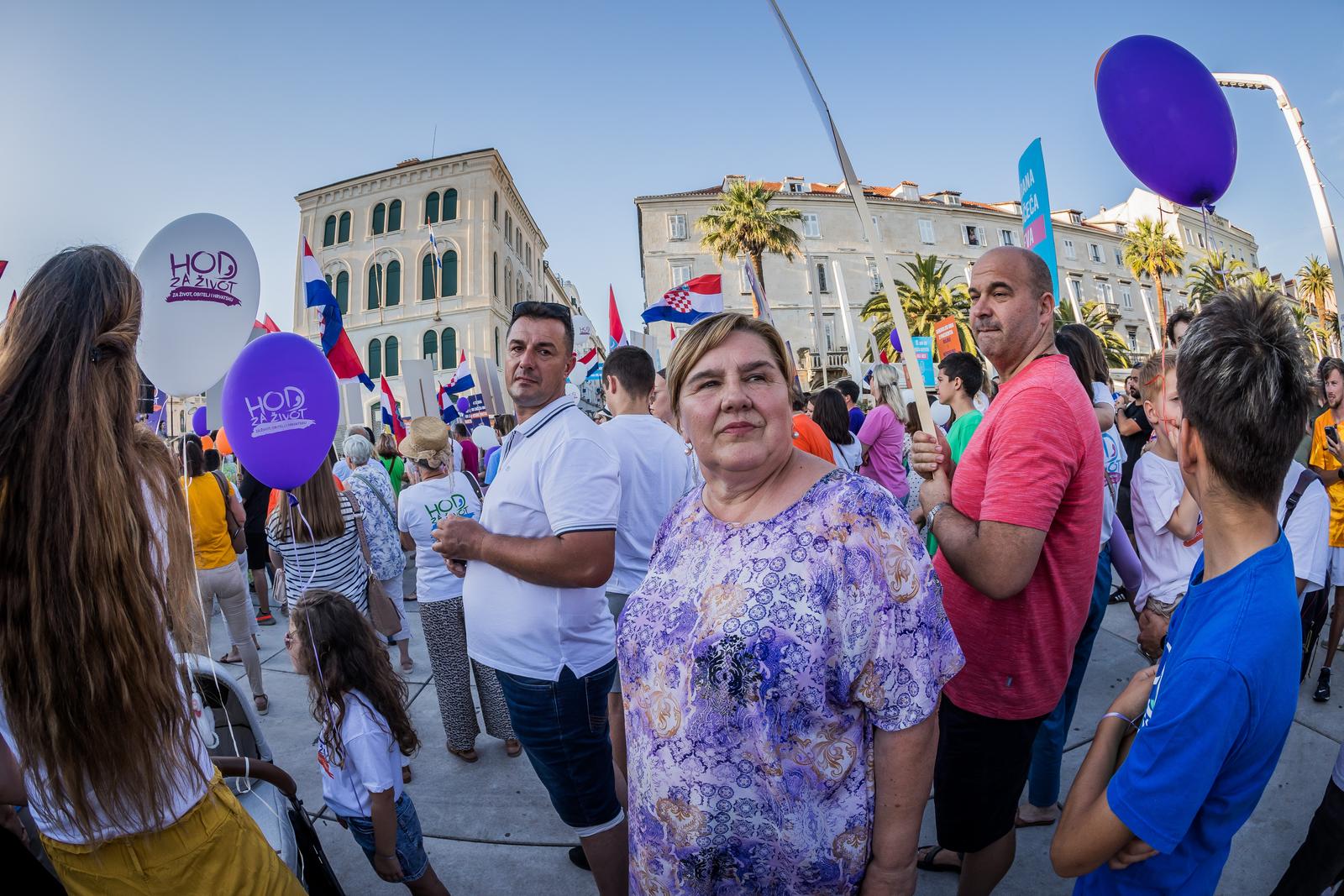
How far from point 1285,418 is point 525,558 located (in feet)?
6.65

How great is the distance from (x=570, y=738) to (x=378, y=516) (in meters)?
3.63

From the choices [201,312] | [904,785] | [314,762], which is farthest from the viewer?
[314,762]

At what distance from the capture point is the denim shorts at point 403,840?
255 cm

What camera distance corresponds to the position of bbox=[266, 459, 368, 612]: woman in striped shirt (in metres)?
4.16

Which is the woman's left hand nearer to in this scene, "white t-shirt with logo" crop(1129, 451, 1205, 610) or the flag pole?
the flag pole

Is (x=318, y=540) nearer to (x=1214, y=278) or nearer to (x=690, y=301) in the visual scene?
(x=1214, y=278)

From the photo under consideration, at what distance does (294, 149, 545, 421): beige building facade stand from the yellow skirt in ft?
110

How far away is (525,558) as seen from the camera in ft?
7.50

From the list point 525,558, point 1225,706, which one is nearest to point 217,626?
point 525,558

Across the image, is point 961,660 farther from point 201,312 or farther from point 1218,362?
point 201,312

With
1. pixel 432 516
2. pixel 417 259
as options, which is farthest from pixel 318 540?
pixel 417 259

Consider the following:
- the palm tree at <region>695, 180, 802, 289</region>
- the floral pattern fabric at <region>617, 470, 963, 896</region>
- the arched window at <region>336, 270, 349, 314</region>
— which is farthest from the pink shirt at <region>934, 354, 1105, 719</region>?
the arched window at <region>336, 270, 349, 314</region>

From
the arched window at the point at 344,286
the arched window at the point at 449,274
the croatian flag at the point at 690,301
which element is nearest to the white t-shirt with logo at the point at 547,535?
the croatian flag at the point at 690,301

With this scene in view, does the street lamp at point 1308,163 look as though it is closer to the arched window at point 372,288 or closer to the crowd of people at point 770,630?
the crowd of people at point 770,630
